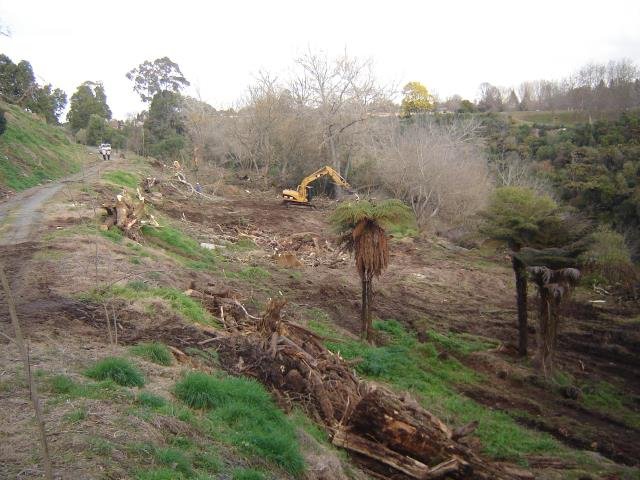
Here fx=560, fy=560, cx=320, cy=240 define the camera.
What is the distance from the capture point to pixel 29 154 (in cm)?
3083

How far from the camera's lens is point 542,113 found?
6419 centimetres

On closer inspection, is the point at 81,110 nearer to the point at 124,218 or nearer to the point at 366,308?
the point at 124,218

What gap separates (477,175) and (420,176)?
347 centimetres

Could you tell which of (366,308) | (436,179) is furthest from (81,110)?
(366,308)

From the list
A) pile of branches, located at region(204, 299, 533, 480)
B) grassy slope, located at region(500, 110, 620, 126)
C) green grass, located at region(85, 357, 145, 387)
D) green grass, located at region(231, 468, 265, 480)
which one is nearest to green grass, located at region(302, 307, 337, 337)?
pile of branches, located at region(204, 299, 533, 480)

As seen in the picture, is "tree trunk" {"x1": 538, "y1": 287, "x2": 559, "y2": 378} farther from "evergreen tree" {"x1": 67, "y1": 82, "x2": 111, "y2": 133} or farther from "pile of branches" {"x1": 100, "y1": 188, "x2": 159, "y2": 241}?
"evergreen tree" {"x1": 67, "y1": 82, "x2": 111, "y2": 133}

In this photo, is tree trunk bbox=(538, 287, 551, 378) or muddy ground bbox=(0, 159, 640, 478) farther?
tree trunk bbox=(538, 287, 551, 378)

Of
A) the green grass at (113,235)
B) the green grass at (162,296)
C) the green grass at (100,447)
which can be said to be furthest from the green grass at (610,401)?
the green grass at (113,235)

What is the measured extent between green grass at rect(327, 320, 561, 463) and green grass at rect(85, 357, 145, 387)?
5071 mm

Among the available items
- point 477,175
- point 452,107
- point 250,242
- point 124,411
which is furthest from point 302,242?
point 452,107

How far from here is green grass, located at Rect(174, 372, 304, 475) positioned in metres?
6.38

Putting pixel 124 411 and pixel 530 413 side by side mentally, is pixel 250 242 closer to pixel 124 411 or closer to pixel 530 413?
pixel 530 413

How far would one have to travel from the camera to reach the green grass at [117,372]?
22.7ft

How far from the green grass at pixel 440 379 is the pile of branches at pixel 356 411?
155 centimetres
